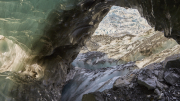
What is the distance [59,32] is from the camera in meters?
3.58

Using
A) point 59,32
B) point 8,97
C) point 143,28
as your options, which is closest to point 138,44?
point 143,28

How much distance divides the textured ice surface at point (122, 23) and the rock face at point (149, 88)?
6740 millimetres

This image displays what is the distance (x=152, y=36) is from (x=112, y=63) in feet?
10.0

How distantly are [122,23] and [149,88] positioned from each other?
8294 mm

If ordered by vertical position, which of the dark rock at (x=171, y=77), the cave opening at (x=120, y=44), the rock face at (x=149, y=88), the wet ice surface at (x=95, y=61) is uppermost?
the dark rock at (x=171, y=77)

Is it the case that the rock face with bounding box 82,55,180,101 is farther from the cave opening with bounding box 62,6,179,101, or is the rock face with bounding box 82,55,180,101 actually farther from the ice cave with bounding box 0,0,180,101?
the cave opening with bounding box 62,6,179,101

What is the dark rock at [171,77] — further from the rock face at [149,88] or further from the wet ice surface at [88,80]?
the wet ice surface at [88,80]

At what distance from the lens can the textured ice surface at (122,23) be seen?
9.75 metres

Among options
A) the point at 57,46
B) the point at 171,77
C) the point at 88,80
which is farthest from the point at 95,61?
the point at 171,77

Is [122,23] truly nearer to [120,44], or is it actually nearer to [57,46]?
[120,44]

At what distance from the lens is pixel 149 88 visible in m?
2.80

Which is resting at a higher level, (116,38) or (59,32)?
(59,32)

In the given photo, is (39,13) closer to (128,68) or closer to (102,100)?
(102,100)

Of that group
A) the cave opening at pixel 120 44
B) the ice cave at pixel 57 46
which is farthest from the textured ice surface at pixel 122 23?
the ice cave at pixel 57 46
